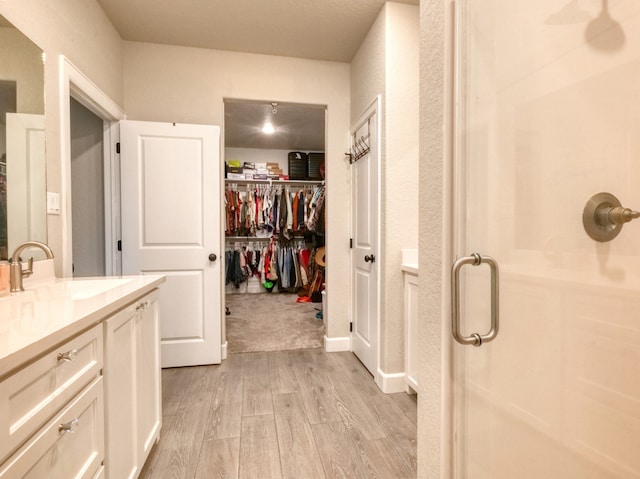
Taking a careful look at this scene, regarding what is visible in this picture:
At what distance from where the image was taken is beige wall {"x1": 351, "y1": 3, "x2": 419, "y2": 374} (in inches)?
88.0

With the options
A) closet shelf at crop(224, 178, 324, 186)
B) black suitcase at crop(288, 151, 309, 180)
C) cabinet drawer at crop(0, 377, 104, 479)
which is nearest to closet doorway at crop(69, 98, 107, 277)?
cabinet drawer at crop(0, 377, 104, 479)

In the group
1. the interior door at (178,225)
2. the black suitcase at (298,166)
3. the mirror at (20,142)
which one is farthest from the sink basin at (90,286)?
the black suitcase at (298,166)

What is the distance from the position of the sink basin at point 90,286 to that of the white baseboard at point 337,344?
6.08 ft

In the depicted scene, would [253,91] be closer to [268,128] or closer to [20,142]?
[20,142]

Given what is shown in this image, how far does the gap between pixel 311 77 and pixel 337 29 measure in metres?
0.49

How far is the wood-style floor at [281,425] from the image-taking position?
58.9 inches

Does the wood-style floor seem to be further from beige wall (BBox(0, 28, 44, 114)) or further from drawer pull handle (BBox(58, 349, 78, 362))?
beige wall (BBox(0, 28, 44, 114))

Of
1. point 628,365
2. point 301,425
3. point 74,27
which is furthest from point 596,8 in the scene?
point 74,27

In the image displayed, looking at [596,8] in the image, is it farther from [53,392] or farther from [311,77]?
[311,77]

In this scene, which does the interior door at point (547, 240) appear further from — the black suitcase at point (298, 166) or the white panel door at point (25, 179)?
the black suitcase at point (298, 166)

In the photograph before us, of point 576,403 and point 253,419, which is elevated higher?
point 576,403

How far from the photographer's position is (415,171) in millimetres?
2277

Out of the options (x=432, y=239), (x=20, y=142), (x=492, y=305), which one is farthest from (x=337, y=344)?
(x=20, y=142)

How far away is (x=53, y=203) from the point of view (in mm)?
1696
